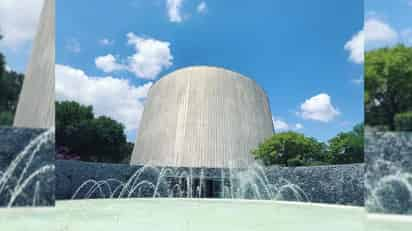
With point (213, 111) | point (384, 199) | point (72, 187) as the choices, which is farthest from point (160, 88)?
point (384, 199)

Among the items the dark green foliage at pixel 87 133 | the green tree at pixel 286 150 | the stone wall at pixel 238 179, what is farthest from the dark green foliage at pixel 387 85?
the dark green foliage at pixel 87 133

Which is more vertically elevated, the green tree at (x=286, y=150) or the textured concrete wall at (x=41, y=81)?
the textured concrete wall at (x=41, y=81)

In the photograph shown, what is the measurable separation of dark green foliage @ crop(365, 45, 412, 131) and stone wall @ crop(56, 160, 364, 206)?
945 centimetres

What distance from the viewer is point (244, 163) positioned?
20438 mm

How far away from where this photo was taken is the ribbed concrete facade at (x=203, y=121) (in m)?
20.2

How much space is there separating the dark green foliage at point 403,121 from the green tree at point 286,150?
13.5 ft

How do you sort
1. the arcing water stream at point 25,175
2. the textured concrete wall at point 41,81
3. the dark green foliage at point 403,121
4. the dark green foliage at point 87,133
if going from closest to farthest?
the arcing water stream at point 25,175, the textured concrete wall at point 41,81, the dark green foliage at point 403,121, the dark green foliage at point 87,133

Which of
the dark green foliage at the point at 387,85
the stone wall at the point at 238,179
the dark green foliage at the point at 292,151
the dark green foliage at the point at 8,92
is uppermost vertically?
the dark green foliage at the point at 387,85

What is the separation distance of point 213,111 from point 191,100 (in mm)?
1289

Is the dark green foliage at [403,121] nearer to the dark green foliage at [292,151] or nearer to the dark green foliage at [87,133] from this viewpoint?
the dark green foliage at [292,151]

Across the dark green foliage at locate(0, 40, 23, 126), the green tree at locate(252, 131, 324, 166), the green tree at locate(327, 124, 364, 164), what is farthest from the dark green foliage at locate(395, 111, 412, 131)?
the dark green foliage at locate(0, 40, 23, 126)

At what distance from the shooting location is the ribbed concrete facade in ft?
66.4

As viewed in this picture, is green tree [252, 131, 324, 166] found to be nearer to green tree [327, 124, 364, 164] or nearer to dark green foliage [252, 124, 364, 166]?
dark green foliage [252, 124, 364, 166]

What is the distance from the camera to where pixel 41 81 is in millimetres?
12164
